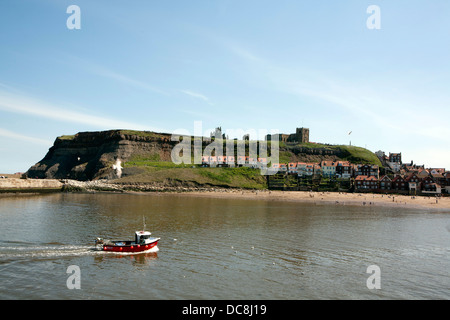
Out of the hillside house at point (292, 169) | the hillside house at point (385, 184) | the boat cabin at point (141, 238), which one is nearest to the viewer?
the boat cabin at point (141, 238)

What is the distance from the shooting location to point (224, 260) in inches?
1092

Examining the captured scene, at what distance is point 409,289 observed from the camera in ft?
72.5

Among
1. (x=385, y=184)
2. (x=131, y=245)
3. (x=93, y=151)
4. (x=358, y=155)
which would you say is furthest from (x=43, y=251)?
(x=358, y=155)

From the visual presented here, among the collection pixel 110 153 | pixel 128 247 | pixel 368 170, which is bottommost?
pixel 128 247

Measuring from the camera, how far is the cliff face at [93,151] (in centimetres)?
14562

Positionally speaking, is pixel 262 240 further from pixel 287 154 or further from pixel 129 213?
pixel 287 154

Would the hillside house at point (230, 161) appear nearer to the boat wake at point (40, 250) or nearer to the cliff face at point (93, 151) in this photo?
the cliff face at point (93, 151)

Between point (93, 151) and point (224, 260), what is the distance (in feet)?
474

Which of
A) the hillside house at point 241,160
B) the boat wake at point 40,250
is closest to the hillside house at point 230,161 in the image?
the hillside house at point 241,160

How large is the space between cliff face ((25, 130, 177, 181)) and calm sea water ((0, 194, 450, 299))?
332ft

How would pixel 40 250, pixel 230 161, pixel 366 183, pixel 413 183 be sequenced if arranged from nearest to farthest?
pixel 40 250 → pixel 413 183 → pixel 366 183 → pixel 230 161

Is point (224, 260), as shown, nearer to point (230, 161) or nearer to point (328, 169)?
point (328, 169)

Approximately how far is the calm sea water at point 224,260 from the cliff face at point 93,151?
10127 centimetres
